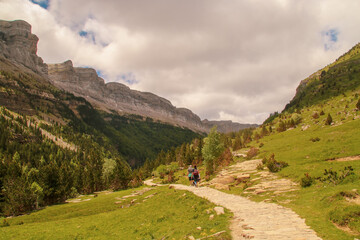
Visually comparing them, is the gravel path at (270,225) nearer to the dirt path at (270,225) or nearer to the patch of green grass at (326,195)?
the dirt path at (270,225)

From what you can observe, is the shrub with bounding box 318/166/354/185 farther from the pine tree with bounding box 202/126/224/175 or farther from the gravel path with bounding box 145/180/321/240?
the pine tree with bounding box 202/126/224/175

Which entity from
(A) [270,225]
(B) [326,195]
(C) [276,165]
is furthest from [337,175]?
(A) [270,225]

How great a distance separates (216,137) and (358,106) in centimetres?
4567

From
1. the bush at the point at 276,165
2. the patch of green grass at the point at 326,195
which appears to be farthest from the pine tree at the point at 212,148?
the bush at the point at 276,165

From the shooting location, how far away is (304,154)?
3238 cm

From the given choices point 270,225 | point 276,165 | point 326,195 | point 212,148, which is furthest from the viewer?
point 212,148

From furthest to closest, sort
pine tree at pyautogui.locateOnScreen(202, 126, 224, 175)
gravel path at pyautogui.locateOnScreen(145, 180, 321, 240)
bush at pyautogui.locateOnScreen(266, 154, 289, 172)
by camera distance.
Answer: pine tree at pyautogui.locateOnScreen(202, 126, 224, 175) → bush at pyautogui.locateOnScreen(266, 154, 289, 172) → gravel path at pyautogui.locateOnScreen(145, 180, 321, 240)

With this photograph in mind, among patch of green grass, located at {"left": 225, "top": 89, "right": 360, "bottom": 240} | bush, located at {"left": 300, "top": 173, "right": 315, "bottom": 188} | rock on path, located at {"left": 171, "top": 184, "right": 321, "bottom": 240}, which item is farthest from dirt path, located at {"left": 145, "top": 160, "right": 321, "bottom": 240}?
bush, located at {"left": 300, "top": 173, "right": 315, "bottom": 188}

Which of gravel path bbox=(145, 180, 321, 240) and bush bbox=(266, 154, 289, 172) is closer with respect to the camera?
gravel path bbox=(145, 180, 321, 240)

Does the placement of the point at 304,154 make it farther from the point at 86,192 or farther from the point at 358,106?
the point at 86,192

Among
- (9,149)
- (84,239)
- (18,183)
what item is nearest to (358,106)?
(84,239)

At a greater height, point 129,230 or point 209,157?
point 209,157

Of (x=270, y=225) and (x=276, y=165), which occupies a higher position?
(x=276, y=165)

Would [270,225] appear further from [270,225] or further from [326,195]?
[326,195]
